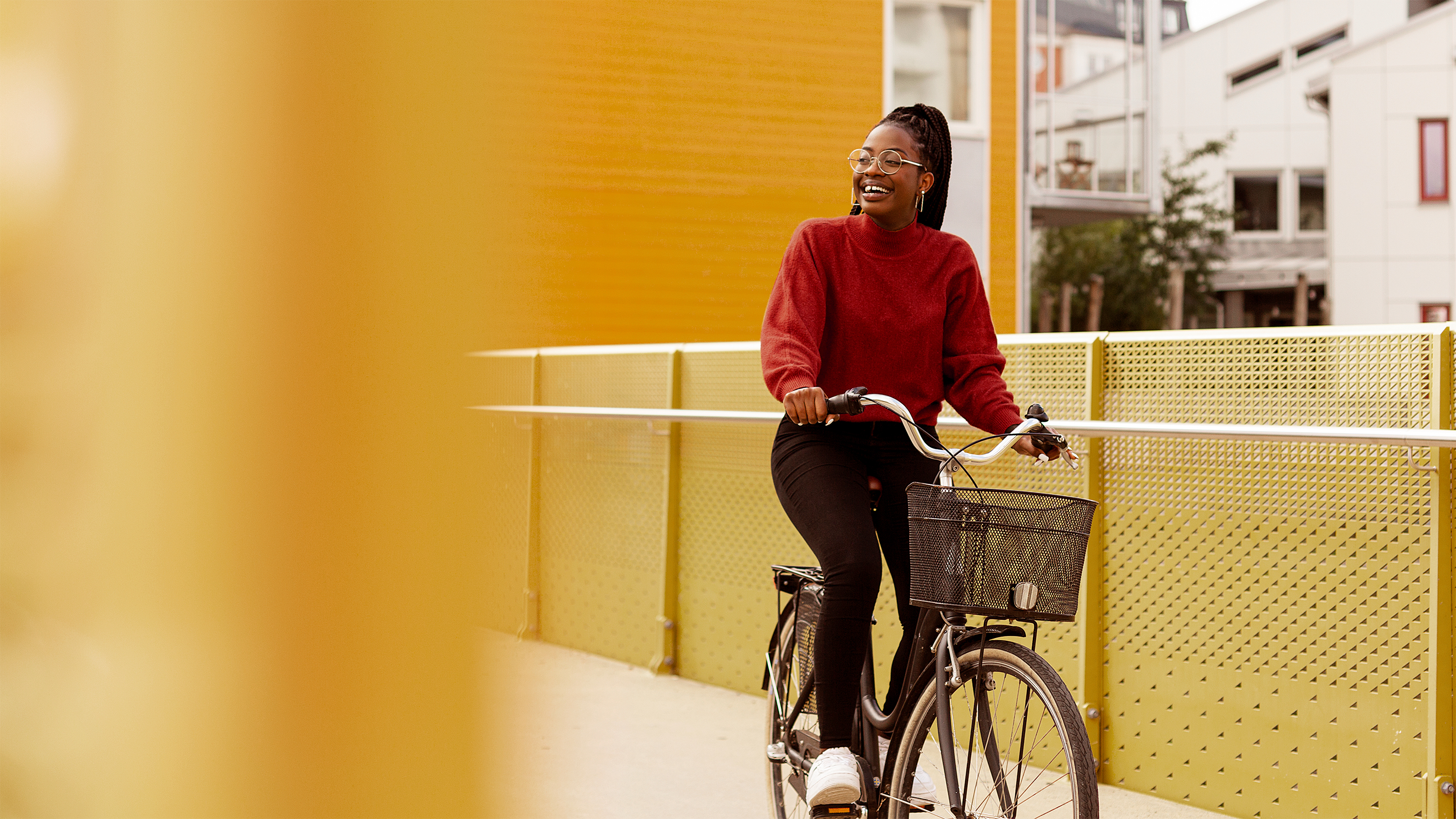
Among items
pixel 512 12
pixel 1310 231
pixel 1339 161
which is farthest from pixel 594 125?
pixel 1310 231

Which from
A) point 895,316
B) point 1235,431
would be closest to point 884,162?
point 895,316

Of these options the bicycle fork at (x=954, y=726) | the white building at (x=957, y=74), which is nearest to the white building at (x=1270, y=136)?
the white building at (x=957, y=74)

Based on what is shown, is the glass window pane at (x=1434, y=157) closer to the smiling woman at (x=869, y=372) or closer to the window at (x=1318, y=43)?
the window at (x=1318, y=43)

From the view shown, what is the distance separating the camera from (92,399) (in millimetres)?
802

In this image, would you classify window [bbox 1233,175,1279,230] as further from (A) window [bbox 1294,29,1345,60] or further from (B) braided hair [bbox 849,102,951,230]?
(B) braided hair [bbox 849,102,951,230]

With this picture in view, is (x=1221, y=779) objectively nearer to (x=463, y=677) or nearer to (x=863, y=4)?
(x=463, y=677)

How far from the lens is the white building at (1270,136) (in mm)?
43438

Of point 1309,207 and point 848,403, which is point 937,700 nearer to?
point 848,403

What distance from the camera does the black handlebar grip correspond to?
2.88 meters

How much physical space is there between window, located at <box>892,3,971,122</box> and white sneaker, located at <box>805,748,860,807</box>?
537 inches

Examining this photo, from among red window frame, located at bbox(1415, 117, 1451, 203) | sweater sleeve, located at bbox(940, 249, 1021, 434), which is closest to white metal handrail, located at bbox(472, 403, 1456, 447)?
sweater sleeve, located at bbox(940, 249, 1021, 434)

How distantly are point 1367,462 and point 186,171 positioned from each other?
4.02 m

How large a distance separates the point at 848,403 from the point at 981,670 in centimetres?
61

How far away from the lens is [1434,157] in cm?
3475
